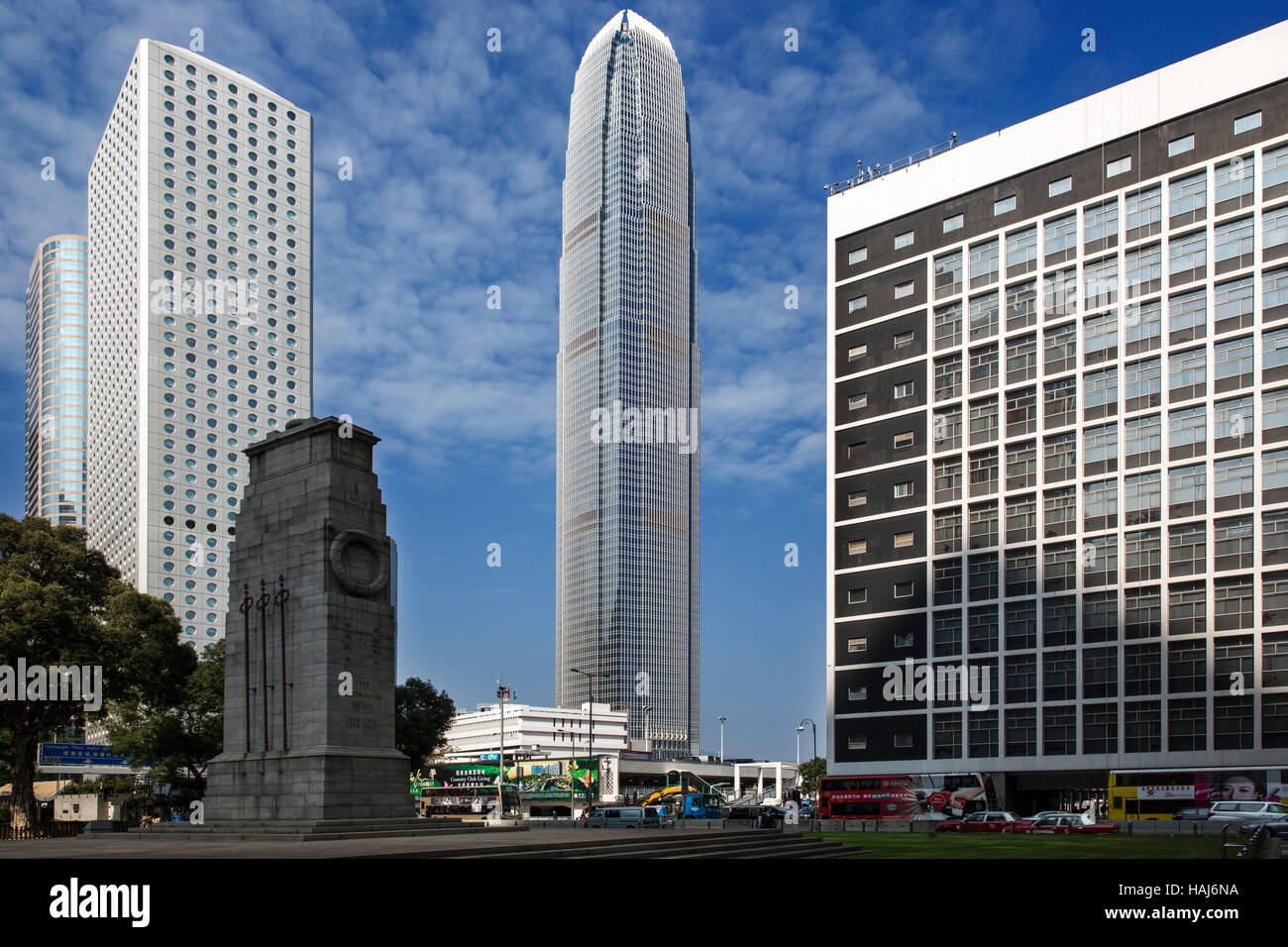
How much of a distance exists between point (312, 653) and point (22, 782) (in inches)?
998

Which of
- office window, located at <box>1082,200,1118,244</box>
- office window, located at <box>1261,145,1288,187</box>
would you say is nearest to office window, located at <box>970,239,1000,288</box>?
office window, located at <box>1082,200,1118,244</box>

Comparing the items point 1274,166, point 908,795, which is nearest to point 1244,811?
point 908,795

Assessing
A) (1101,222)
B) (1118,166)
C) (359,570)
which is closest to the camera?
(359,570)

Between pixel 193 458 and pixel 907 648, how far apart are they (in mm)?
115720

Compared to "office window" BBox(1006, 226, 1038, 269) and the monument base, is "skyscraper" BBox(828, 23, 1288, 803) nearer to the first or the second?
"office window" BBox(1006, 226, 1038, 269)

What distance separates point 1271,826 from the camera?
1217 inches

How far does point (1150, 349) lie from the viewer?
70.9 m

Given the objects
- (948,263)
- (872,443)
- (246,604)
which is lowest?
(246,604)

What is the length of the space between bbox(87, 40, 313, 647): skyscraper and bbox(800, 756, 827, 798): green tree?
282 feet

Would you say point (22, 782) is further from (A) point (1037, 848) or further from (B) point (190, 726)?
(A) point (1037, 848)

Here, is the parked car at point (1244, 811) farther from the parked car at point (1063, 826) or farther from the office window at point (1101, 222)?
the office window at point (1101, 222)
